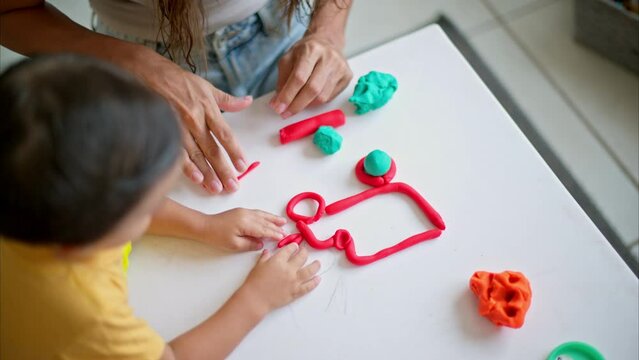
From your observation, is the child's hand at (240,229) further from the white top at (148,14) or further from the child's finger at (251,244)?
the white top at (148,14)

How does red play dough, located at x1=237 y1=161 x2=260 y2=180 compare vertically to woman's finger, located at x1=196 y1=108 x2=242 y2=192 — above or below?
below

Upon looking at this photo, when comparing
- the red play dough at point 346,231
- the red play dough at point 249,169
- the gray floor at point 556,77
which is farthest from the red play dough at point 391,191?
the gray floor at point 556,77

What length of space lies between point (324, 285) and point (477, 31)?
0.98 m

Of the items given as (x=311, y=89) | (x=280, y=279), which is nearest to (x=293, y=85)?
(x=311, y=89)

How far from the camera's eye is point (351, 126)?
2.42 ft

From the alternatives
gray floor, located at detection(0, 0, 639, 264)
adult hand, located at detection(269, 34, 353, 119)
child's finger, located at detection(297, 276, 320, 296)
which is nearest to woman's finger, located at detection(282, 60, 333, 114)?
adult hand, located at detection(269, 34, 353, 119)

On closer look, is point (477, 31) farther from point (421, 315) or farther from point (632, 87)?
point (421, 315)

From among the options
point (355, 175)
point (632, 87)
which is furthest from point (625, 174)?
point (355, 175)

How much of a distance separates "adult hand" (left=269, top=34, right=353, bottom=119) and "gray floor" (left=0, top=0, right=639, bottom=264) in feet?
2.13

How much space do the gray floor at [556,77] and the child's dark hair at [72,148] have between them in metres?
1.00

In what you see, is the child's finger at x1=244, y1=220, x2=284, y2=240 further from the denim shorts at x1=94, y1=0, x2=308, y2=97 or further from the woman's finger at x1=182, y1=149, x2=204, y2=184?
the denim shorts at x1=94, y1=0, x2=308, y2=97

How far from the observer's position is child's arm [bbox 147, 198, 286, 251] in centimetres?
65

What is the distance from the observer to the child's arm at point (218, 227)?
645 millimetres

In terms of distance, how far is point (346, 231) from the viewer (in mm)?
659
